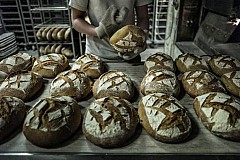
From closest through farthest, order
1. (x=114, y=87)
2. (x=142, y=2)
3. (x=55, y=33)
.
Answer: (x=114, y=87), (x=142, y=2), (x=55, y=33)

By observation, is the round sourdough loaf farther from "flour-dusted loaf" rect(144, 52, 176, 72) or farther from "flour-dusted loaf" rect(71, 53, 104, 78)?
"flour-dusted loaf" rect(144, 52, 176, 72)

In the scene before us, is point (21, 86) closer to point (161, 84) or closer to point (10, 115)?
point (10, 115)

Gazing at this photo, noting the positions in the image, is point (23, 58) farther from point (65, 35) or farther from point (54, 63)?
point (65, 35)

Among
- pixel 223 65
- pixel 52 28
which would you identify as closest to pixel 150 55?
pixel 223 65

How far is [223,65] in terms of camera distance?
1.40 m

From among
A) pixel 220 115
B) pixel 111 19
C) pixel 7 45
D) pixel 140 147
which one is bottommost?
pixel 7 45

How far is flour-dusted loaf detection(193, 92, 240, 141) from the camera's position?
2.88 feet

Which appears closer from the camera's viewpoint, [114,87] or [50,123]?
[50,123]

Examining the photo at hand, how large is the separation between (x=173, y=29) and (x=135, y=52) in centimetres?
148

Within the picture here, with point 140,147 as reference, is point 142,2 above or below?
above

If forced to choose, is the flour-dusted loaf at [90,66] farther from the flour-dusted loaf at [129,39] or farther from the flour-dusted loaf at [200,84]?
the flour-dusted loaf at [200,84]

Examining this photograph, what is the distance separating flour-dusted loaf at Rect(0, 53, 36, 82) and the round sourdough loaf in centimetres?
42

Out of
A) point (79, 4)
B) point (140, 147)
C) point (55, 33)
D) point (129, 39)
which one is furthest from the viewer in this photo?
point (55, 33)

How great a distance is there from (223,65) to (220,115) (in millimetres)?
620
